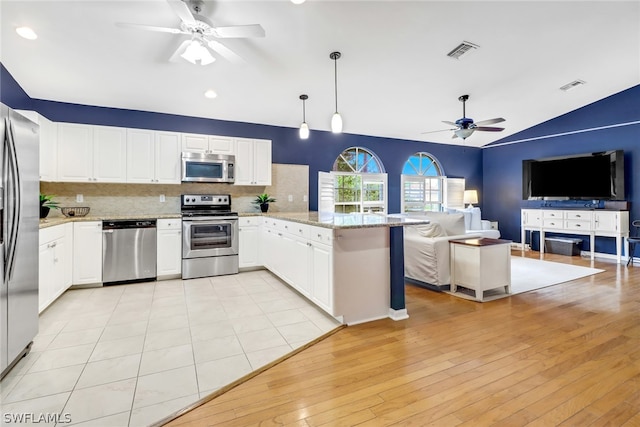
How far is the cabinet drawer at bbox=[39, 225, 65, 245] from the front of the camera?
3025mm

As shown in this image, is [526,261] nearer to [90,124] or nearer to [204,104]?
[204,104]

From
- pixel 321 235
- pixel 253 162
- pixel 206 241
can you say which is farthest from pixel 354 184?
pixel 321 235

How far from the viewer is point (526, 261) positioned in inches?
225

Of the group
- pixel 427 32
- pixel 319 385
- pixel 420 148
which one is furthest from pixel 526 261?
pixel 319 385

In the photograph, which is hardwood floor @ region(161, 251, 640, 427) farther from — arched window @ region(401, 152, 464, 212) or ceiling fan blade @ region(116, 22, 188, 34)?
arched window @ region(401, 152, 464, 212)

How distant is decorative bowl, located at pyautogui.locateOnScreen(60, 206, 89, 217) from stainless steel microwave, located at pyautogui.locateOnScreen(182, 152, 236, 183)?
134 cm

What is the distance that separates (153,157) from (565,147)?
26.0 feet

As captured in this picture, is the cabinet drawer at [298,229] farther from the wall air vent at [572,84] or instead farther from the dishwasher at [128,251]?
the wall air vent at [572,84]

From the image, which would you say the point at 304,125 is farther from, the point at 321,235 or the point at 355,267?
the point at 355,267

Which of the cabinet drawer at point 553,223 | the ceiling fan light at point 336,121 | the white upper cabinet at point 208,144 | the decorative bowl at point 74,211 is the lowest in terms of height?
the cabinet drawer at point 553,223

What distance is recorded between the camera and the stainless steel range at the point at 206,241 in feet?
14.5

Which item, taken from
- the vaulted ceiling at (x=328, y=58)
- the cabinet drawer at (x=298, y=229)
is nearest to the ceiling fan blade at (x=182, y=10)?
the vaulted ceiling at (x=328, y=58)

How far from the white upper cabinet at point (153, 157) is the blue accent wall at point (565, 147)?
7488mm

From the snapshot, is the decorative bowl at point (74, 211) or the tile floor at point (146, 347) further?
the decorative bowl at point (74, 211)
